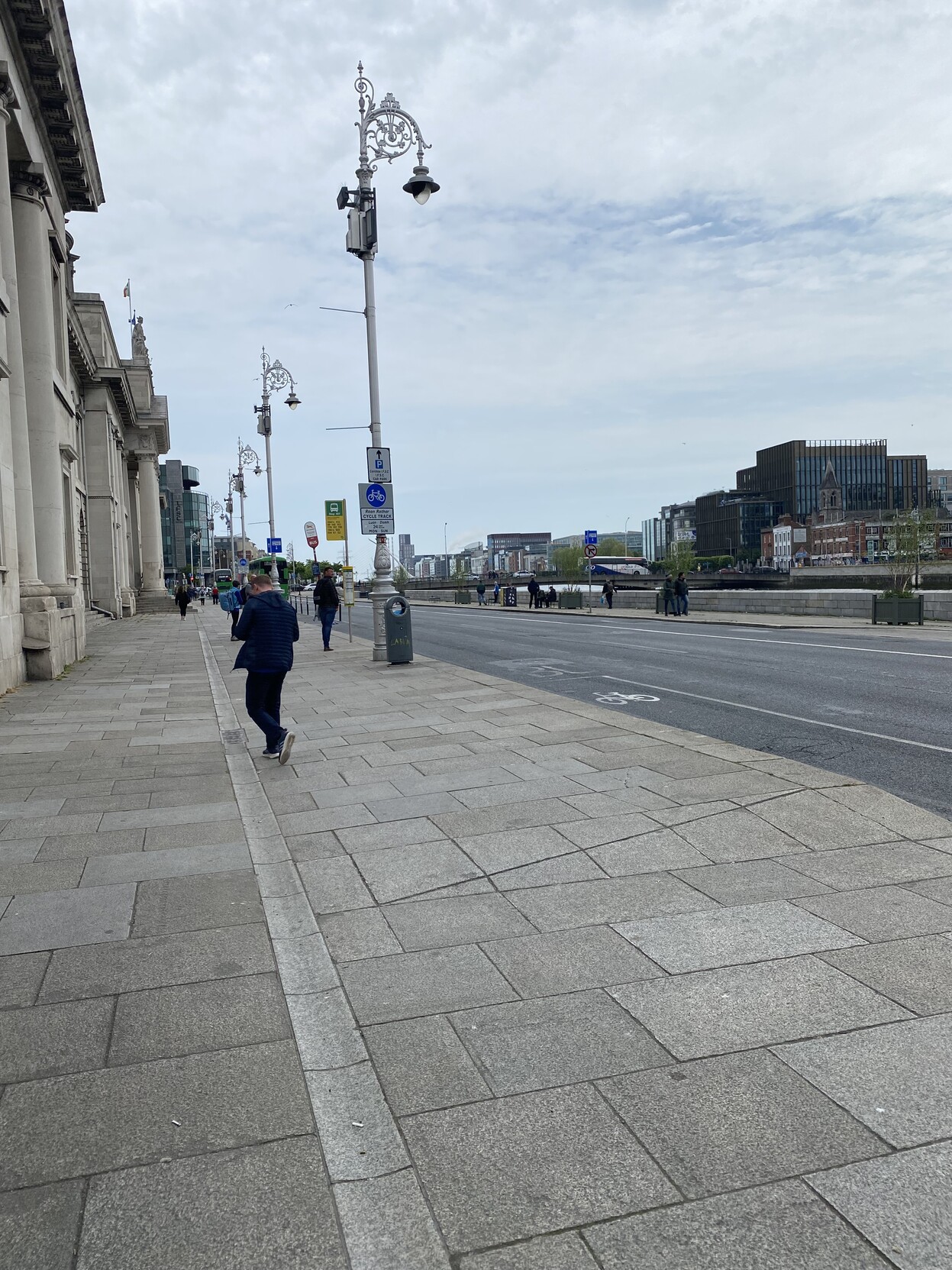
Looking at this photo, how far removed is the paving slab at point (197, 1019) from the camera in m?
3.57

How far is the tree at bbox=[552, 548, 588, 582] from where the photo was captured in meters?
141

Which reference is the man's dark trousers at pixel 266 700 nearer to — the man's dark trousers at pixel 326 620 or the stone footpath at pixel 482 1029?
the stone footpath at pixel 482 1029

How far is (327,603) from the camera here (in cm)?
2331

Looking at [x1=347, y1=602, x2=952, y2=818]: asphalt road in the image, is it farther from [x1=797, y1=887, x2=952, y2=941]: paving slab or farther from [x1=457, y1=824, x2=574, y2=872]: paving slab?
[x1=457, y1=824, x2=574, y2=872]: paving slab

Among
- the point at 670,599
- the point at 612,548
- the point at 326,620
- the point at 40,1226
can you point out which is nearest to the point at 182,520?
the point at 612,548

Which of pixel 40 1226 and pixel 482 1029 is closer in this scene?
pixel 40 1226

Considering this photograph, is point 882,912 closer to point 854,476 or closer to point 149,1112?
point 149,1112

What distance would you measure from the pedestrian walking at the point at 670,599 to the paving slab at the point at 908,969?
3413cm

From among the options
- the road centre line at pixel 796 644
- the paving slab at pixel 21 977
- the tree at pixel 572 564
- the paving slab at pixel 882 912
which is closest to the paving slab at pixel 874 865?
the paving slab at pixel 882 912

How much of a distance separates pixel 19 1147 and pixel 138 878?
2.72 m

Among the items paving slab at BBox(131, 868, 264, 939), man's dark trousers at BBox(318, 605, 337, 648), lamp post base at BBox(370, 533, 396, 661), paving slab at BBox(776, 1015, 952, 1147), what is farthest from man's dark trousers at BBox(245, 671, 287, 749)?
man's dark trousers at BBox(318, 605, 337, 648)

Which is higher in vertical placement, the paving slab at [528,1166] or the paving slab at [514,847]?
the paving slab at [528,1166]

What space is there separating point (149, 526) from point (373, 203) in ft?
184

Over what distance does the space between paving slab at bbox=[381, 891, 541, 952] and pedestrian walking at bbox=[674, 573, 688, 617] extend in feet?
109
